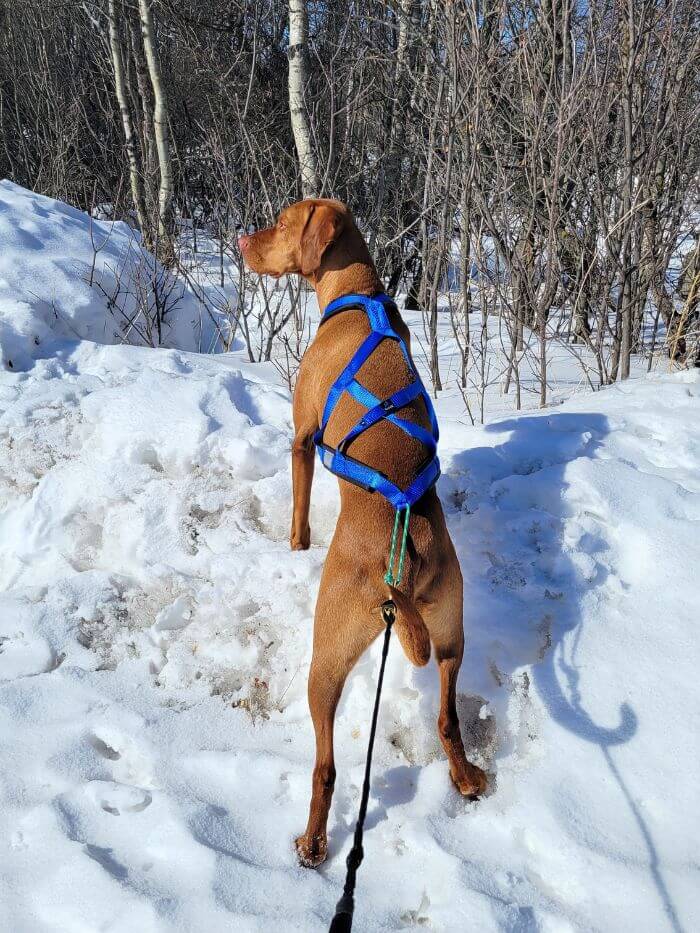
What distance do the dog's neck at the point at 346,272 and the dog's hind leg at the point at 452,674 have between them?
1418 mm

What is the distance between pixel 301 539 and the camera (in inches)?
104

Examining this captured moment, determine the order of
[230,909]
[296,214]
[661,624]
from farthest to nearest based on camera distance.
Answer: [296,214] → [661,624] → [230,909]

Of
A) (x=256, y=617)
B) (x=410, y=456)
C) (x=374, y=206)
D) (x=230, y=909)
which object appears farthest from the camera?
(x=374, y=206)

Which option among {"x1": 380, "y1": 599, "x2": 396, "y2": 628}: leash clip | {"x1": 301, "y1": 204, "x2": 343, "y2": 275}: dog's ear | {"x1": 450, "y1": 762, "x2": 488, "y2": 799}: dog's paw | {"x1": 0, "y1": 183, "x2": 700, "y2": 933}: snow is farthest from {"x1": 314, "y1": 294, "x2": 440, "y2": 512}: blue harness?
{"x1": 450, "y1": 762, "x2": 488, "y2": 799}: dog's paw

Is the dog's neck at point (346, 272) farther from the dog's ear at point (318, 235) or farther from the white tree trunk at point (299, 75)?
the white tree trunk at point (299, 75)

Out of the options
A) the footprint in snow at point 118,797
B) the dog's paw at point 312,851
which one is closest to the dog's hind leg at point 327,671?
the dog's paw at point 312,851

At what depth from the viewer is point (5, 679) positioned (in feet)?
7.77

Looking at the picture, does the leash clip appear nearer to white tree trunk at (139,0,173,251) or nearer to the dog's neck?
the dog's neck

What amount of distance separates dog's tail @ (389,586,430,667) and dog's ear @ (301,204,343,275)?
5.31ft

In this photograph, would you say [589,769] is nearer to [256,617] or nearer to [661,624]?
[661,624]

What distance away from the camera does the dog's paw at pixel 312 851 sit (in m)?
1.80

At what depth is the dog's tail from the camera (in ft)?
5.61

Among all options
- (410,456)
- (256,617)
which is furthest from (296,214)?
(256,617)

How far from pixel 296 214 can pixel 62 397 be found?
68.7 inches
